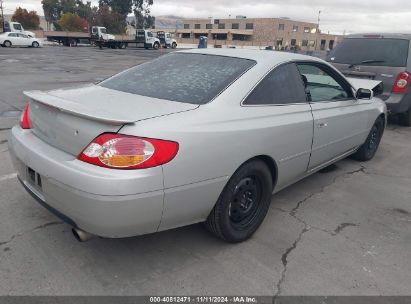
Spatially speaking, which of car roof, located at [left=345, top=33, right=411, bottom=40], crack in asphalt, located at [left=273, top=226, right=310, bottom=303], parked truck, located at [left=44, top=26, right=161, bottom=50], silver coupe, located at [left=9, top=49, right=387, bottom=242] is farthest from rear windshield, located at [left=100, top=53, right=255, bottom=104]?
parked truck, located at [left=44, top=26, right=161, bottom=50]

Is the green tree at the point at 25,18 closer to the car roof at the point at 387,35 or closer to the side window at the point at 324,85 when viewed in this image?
the car roof at the point at 387,35

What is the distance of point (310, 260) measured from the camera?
2850mm

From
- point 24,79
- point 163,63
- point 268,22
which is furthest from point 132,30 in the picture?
point 163,63

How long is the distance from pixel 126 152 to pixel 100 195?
30cm

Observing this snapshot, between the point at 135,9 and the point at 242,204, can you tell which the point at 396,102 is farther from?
the point at 135,9

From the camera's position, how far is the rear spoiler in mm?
2208

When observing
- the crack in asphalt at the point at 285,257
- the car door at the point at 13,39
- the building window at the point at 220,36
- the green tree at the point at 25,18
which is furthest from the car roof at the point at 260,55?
the building window at the point at 220,36

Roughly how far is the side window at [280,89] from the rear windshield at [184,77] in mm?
207

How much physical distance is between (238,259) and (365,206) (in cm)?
184

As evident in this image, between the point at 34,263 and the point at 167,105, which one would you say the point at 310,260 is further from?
the point at 34,263

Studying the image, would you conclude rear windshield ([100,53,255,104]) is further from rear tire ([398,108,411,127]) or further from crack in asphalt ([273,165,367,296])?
rear tire ([398,108,411,127])

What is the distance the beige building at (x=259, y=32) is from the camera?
90.0 m

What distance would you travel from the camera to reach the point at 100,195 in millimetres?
2129

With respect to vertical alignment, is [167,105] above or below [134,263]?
above
